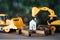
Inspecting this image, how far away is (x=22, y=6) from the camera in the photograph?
1808 mm

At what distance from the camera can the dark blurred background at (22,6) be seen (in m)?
1.79

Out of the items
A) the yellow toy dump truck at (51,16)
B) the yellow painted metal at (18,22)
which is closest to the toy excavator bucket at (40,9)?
the yellow toy dump truck at (51,16)

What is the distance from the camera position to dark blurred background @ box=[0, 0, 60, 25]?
179cm

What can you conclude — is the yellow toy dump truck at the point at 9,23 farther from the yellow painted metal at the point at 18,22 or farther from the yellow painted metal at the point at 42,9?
the yellow painted metal at the point at 42,9

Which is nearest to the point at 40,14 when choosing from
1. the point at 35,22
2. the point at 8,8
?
the point at 35,22

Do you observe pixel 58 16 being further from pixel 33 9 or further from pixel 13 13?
pixel 13 13

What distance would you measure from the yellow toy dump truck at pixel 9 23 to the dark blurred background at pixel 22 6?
2.9 inches

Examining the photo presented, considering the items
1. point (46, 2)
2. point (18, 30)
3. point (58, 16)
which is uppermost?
point (46, 2)

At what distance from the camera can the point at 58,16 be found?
5.91ft

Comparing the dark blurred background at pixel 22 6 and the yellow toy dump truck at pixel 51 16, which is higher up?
the dark blurred background at pixel 22 6

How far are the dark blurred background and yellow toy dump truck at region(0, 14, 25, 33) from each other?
0.07 m

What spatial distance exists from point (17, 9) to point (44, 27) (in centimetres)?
39

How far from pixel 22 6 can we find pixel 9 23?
235 mm

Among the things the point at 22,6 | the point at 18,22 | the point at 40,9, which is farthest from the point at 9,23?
the point at 40,9
